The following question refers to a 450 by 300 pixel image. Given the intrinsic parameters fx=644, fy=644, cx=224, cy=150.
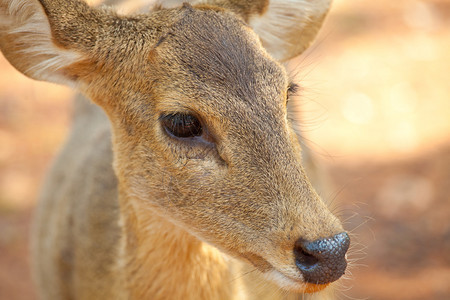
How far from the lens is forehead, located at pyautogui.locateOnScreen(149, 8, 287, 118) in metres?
3.11

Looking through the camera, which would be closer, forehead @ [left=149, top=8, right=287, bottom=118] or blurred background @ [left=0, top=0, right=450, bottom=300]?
forehead @ [left=149, top=8, right=287, bottom=118]

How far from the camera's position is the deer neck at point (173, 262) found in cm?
355

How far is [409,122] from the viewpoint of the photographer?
327 inches

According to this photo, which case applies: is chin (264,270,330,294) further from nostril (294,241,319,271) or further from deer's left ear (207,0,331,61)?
deer's left ear (207,0,331,61)

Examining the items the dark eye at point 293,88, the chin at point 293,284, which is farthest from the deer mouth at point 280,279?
the dark eye at point 293,88

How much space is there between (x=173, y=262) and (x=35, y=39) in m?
1.43

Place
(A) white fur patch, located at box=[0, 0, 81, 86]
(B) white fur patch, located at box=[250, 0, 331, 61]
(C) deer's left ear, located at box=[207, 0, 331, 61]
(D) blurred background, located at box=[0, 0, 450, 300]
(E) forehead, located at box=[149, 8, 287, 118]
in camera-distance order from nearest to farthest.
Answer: (E) forehead, located at box=[149, 8, 287, 118] → (A) white fur patch, located at box=[0, 0, 81, 86] → (C) deer's left ear, located at box=[207, 0, 331, 61] → (B) white fur patch, located at box=[250, 0, 331, 61] → (D) blurred background, located at box=[0, 0, 450, 300]

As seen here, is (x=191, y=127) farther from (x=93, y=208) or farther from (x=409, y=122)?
(x=409, y=122)

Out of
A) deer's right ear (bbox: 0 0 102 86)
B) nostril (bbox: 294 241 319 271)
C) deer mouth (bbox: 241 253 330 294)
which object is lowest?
deer mouth (bbox: 241 253 330 294)

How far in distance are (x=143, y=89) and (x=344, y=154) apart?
507 centimetres

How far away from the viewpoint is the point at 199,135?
3152mm

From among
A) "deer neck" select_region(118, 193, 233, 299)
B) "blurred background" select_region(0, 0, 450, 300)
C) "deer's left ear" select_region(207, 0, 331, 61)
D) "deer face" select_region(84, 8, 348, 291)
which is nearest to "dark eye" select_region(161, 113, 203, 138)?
"deer face" select_region(84, 8, 348, 291)

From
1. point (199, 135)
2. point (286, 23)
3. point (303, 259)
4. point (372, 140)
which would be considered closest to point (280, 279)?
point (303, 259)

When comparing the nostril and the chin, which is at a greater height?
the nostril
